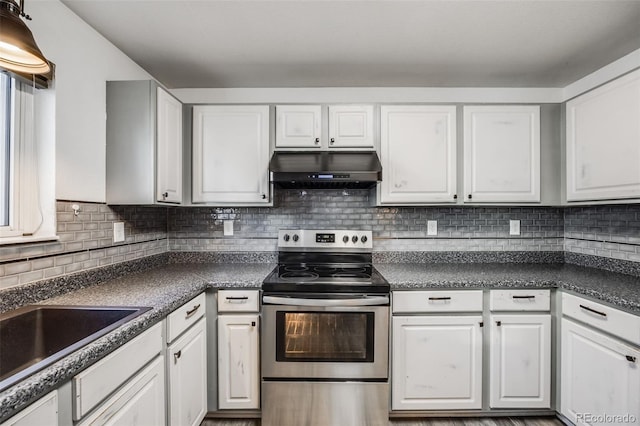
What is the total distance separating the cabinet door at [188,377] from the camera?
1.48m

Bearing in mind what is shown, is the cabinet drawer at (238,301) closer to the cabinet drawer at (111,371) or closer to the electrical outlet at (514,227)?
the cabinet drawer at (111,371)

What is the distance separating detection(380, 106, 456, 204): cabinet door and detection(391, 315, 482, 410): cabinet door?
85 centimetres

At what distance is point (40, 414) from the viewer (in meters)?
0.80

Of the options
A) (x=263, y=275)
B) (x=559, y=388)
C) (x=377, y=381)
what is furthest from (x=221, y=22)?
(x=559, y=388)

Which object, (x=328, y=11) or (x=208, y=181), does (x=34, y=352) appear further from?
(x=328, y=11)

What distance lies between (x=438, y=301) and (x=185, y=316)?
1.46m

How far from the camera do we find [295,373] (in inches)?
71.7

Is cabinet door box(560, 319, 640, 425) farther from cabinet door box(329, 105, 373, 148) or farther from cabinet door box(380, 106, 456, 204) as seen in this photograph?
cabinet door box(329, 105, 373, 148)

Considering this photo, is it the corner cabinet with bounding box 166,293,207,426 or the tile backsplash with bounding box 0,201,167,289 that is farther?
the corner cabinet with bounding box 166,293,207,426

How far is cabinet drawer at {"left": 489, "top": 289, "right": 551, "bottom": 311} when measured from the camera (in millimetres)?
1893

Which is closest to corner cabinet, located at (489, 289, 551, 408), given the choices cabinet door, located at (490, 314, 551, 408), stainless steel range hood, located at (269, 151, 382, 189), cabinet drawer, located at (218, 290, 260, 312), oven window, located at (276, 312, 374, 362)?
cabinet door, located at (490, 314, 551, 408)

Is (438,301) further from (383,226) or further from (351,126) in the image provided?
(351,126)

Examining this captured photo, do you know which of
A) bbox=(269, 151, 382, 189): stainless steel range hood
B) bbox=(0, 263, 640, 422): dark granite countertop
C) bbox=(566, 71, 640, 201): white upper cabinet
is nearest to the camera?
bbox=(0, 263, 640, 422): dark granite countertop

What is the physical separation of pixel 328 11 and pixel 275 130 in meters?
0.90
